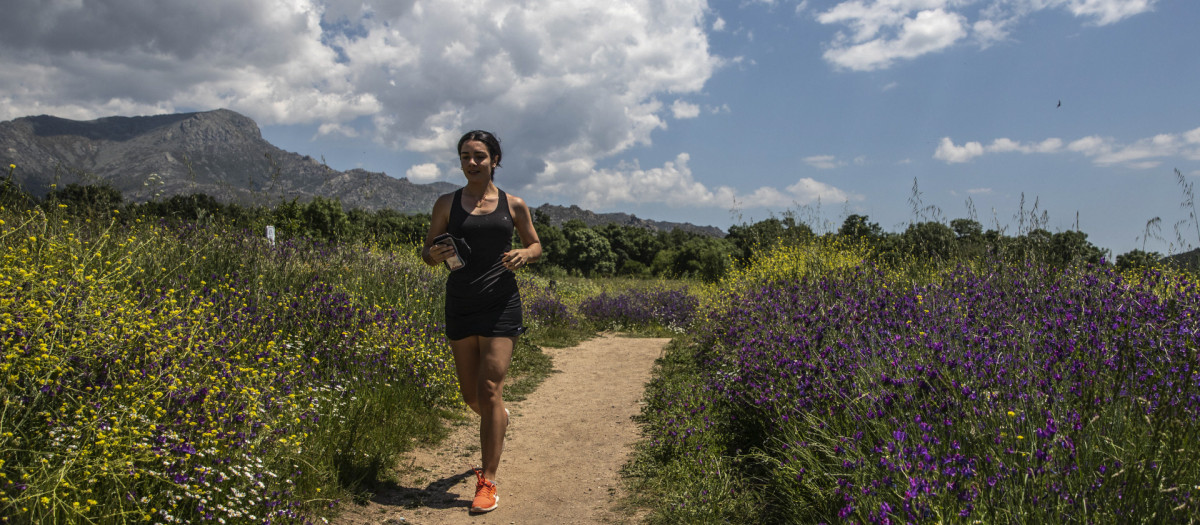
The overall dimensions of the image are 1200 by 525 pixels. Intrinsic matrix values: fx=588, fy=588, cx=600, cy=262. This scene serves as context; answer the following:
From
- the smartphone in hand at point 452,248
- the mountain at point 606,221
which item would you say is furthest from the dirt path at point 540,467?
the mountain at point 606,221

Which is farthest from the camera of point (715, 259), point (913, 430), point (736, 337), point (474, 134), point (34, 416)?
point (715, 259)

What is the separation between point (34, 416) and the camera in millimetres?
2496

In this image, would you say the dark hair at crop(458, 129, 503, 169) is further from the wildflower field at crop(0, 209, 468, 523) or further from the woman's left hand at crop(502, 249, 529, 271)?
the wildflower field at crop(0, 209, 468, 523)

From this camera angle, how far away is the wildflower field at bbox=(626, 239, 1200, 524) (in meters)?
2.11

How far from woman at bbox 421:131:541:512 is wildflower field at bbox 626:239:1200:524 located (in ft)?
3.60

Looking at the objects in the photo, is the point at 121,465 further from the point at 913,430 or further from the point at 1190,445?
the point at 1190,445

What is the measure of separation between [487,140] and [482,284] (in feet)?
3.12

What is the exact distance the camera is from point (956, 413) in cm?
260

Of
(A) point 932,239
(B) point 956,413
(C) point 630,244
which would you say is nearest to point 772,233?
(A) point 932,239

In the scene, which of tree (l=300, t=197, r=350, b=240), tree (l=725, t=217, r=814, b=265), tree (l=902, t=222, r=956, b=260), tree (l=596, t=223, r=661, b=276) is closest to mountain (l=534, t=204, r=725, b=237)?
tree (l=596, t=223, r=661, b=276)

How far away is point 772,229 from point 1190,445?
33.2 ft

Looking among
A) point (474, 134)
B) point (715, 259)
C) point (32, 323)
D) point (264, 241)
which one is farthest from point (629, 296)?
point (32, 323)

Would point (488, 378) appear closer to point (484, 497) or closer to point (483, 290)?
point (483, 290)

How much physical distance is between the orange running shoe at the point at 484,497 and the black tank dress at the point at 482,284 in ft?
3.03
